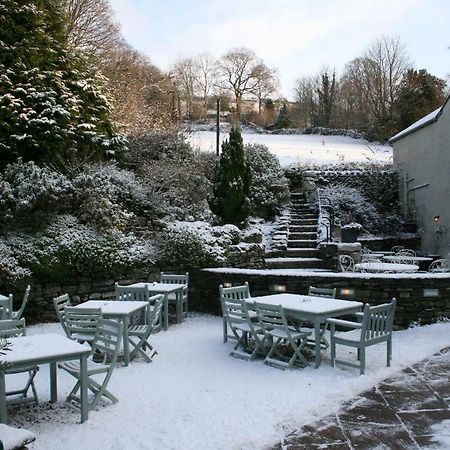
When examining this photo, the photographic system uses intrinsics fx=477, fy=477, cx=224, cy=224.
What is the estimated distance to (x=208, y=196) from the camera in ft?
46.1

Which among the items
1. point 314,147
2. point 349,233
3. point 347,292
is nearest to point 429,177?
point 349,233

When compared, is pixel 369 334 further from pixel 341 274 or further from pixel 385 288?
pixel 341 274

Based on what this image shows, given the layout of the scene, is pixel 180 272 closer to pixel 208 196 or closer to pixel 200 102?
pixel 208 196

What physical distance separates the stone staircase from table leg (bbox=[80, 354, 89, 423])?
8.09 metres

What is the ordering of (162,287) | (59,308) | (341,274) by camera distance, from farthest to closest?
1. (162,287)
2. (341,274)
3. (59,308)

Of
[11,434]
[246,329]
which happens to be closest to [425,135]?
[246,329]

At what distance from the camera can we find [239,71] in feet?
120

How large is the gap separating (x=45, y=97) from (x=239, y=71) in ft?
88.7

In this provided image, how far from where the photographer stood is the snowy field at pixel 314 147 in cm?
2183

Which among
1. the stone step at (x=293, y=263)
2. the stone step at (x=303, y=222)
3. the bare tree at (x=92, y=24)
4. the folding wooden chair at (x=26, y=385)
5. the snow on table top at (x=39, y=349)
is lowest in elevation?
the folding wooden chair at (x=26, y=385)

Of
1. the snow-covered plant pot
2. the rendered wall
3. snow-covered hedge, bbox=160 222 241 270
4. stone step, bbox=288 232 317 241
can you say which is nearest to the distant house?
the rendered wall

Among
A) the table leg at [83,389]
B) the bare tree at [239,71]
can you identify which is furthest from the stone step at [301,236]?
the bare tree at [239,71]

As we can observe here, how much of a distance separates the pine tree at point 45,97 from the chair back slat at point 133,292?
15.3 feet

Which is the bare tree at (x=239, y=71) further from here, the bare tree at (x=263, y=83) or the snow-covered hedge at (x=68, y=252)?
the snow-covered hedge at (x=68, y=252)
